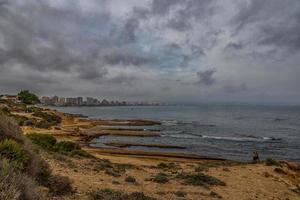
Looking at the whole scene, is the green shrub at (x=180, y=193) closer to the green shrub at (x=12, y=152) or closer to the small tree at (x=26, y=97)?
the green shrub at (x=12, y=152)

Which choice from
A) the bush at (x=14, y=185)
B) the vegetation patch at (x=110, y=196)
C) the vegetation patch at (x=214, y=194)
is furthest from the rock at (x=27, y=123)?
the bush at (x=14, y=185)

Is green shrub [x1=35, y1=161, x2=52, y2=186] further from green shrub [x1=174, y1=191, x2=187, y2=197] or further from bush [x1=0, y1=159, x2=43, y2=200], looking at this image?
green shrub [x1=174, y1=191, x2=187, y2=197]

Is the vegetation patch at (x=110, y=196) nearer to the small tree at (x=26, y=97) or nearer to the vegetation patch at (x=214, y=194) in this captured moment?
the vegetation patch at (x=214, y=194)

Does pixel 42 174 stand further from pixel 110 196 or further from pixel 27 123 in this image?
Answer: pixel 27 123

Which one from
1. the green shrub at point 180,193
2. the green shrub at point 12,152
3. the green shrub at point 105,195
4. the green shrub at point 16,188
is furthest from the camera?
the green shrub at point 180,193

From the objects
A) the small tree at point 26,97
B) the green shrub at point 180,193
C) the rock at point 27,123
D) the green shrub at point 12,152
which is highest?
the small tree at point 26,97

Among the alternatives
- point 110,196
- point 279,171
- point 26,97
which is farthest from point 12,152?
point 26,97

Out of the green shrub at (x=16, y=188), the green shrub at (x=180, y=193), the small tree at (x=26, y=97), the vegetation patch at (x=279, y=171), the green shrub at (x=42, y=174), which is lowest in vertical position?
the vegetation patch at (x=279, y=171)

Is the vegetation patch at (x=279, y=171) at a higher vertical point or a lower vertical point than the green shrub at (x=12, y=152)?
lower

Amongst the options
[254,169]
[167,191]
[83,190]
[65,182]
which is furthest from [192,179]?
[254,169]

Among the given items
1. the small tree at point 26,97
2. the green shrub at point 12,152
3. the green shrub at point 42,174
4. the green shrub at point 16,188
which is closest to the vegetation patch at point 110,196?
the green shrub at point 42,174

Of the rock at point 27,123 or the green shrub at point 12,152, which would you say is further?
the rock at point 27,123

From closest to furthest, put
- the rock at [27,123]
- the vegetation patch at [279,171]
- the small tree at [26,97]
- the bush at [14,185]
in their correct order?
the bush at [14,185]
the vegetation patch at [279,171]
the rock at [27,123]
the small tree at [26,97]

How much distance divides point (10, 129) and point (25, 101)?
11171 cm
